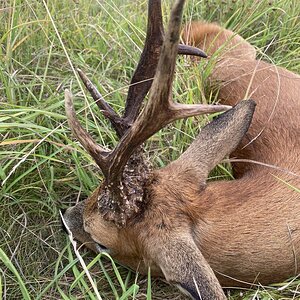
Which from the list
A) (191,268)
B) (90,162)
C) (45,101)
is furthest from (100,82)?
(191,268)

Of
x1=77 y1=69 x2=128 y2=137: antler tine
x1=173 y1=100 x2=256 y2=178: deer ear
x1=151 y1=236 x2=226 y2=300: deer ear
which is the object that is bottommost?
x1=151 y1=236 x2=226 y2=300: deer ear

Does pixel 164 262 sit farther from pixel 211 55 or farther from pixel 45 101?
pixel 211 55

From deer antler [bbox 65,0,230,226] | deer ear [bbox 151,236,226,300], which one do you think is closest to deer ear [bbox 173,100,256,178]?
deer antler [bbox 65,0,230,226]

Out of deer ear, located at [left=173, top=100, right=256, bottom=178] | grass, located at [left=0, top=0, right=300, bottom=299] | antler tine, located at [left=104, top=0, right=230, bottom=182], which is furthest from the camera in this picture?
grass, located at [left=0, top=0, right=300, bottom=299]

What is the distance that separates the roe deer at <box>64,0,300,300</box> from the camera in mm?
2900

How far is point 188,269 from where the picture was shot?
2906 millimetres

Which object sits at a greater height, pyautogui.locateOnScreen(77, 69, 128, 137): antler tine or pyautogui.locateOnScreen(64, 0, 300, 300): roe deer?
pyautogui.locateOnScreen(77, 69, 128, 137): antler tine

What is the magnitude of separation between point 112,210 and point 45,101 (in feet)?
3.25

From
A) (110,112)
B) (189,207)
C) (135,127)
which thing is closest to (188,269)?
(189,207)

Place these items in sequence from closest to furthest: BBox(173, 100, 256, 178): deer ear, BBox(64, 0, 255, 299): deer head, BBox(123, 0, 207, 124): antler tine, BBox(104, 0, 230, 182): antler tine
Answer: BBox(104, 0, 230, 182): antler tine, BBox(64, 0, 255, 299): deer head, BBox(123, 0, 207, 124): antler tine, BBox(173, 100, 256, 178): deer ear

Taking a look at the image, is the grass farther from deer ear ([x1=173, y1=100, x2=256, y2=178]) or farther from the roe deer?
deer ear ([x1=173, y1=100, x2=256, y2=178])

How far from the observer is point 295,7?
16.1ft

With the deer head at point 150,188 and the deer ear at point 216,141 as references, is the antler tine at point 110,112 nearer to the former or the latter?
the deer head at point 150,188

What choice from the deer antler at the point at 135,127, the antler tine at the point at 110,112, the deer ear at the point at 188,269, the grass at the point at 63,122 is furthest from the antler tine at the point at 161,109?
the grass at the point at 63,122
